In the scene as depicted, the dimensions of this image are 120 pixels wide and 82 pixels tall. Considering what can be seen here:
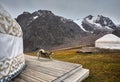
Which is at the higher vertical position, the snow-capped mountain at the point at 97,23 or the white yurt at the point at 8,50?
the snow-capped mountain at the point at 97,23

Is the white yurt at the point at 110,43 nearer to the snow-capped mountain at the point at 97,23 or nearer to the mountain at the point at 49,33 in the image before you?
the mountain at the point at 49,33

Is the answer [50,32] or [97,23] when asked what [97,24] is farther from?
[50,32]

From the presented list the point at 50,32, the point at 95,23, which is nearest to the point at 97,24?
the point at 95,23

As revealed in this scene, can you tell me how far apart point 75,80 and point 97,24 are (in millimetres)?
87131

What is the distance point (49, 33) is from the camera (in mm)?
62375

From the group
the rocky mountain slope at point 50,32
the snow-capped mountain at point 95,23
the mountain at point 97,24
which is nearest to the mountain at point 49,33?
the rocky mountain slope at point 50,32

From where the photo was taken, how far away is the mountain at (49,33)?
54688mm

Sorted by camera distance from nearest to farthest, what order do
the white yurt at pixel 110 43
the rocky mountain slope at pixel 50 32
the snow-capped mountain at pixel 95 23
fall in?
the white yurt at pixel 110 43 < the rocky mountain slope at pixel 50 32 < the snow-capped mountain at pixel 95 23

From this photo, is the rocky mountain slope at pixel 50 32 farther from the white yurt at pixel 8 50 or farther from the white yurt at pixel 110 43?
the white yurt at pixel 8 50

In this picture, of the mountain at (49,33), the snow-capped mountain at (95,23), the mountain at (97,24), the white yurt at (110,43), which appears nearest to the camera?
the white yurt at (110,43)

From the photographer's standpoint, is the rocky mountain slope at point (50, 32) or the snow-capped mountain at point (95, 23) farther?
the snow-capped mountain at point (95, 23)

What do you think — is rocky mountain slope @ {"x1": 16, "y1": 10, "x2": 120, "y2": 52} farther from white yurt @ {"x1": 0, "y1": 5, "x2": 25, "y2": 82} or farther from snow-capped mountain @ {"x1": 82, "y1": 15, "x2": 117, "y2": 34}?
white yurt @ {"x1": 0, "y1": 5, "x2": 25, "y2": 82}

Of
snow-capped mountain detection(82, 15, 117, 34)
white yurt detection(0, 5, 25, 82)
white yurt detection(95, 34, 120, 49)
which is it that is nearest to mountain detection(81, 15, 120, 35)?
snow-capped mountain detection(82, 15, 117, 34)

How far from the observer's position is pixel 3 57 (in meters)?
3.16
